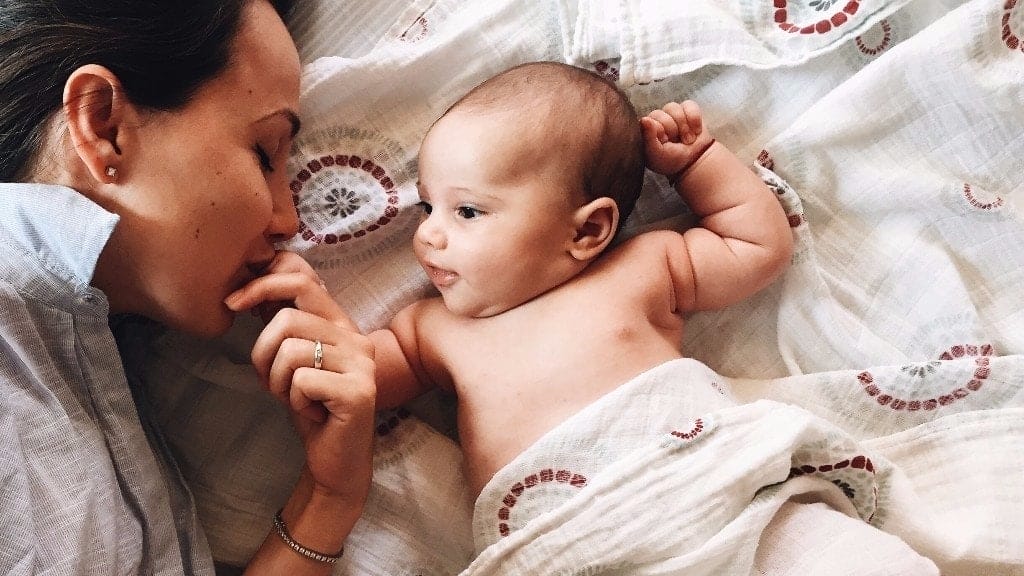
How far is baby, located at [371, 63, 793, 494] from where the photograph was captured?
1121 mm

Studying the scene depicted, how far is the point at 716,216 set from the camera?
4.02ft

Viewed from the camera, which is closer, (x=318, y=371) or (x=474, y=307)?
(x=318, y=371)

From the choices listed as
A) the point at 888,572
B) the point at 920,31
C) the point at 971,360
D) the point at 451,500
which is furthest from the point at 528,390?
the point at 920,31

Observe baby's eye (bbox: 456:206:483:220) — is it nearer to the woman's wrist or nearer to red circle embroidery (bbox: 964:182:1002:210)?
the woman's wrist

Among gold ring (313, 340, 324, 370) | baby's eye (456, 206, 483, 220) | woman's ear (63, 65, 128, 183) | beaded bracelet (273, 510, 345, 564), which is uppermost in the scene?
woman's ear (63, 65, 128, 183)

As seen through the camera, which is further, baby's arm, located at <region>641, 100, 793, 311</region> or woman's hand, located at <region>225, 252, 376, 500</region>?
baby's arm, located at <region>641, 100, 793, 311</region>

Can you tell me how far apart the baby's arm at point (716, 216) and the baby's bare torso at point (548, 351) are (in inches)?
2.2

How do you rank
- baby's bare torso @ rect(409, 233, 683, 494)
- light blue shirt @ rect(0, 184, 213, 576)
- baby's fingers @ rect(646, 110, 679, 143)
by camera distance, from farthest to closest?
1. baby's fingers @ rect(646, 110, 679, 143)
2. baby's bare torso @ rect(409, 233, 683, 494)
3. light blue shirt @ rect(0, 184, 213, 576)

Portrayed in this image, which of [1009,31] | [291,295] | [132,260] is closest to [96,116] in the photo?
[132,260]

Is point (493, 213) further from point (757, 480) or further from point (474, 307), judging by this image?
point (757, 480)

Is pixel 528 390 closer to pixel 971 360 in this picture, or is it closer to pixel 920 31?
pixel 971 360

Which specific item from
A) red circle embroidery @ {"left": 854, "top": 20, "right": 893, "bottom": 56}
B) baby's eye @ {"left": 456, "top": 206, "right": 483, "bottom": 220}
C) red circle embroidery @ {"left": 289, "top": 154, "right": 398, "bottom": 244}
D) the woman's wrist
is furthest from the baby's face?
red circle embroidery @ {"left": 854, "top": 20, "right": 893, "bottom": 56}

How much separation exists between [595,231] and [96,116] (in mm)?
670

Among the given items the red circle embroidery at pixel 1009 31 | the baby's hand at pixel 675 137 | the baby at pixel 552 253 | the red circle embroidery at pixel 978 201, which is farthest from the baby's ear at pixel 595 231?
the red circle embroidery at pixel 1009 31
